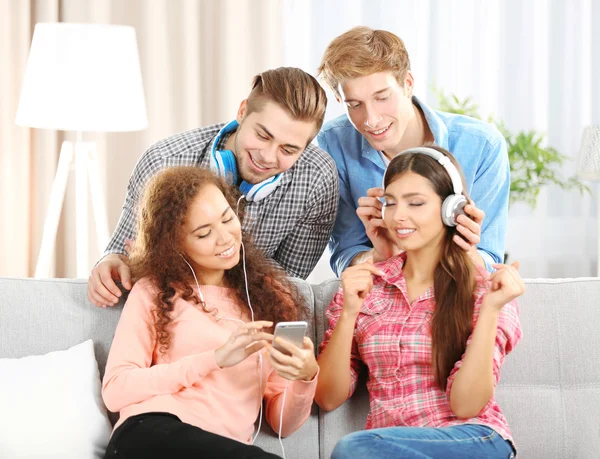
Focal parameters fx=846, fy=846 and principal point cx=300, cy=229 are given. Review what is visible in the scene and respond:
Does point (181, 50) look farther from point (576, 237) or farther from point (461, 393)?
point (461, 393)

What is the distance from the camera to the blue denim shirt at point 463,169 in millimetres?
2369

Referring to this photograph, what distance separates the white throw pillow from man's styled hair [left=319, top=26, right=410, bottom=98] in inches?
38.6

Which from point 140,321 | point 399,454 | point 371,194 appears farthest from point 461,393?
point 140,321

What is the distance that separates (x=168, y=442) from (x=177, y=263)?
0.44 meters

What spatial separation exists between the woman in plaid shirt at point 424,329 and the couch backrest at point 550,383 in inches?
5.7

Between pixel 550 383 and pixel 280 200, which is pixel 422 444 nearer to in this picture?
pixel 550 383

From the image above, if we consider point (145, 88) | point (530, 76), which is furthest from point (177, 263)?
point (530, 76)

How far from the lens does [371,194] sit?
6.56 feet

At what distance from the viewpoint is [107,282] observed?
1.96m

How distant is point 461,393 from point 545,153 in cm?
261

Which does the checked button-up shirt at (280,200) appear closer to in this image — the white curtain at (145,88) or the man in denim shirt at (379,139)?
the man in denim shirt at (379,139)

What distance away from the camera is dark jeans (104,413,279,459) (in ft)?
5.19

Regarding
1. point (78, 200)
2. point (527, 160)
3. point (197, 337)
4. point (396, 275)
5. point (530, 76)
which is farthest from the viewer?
point (530, 76)

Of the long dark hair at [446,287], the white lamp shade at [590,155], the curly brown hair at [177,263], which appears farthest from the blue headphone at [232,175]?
the white lamp shade at [590,155]
